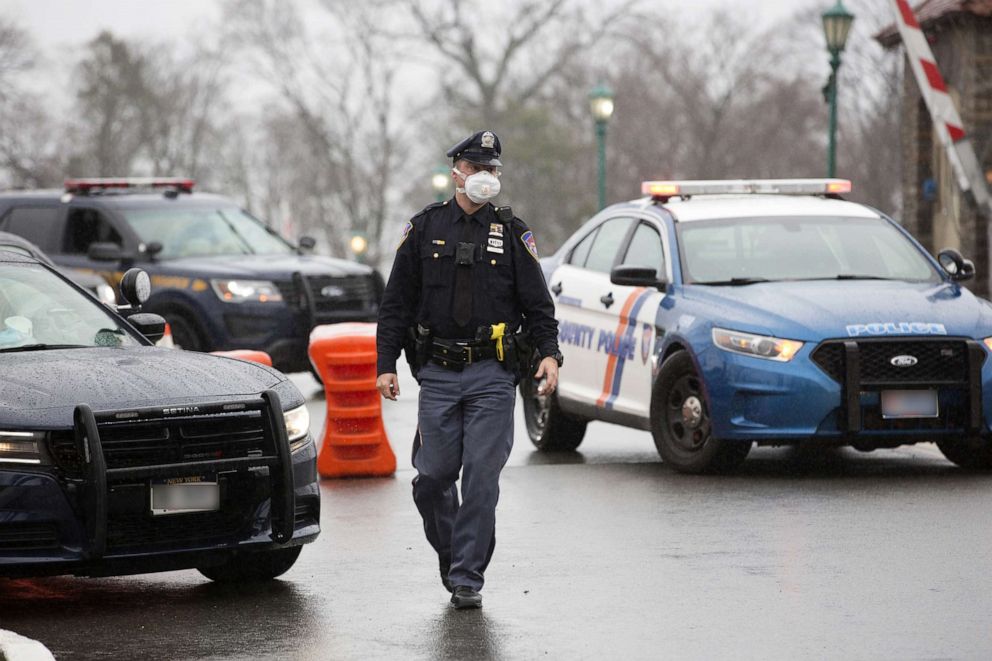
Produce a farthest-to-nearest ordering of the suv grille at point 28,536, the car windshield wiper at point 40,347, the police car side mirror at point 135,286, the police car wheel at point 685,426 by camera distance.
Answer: the police car wheel at point 685,426 < the police car side mirror at point 135,286 < the car windshield wiper at point 40,347 < the suv grille at point 28,536

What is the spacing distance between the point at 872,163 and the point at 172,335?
52959 mm

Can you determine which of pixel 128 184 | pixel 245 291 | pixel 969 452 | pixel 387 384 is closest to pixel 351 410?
pixel 969 452

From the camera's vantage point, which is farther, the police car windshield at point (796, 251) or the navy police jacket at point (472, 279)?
the police car windshield at point (796, 251)

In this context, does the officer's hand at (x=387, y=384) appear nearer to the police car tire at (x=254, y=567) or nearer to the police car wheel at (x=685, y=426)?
the police car tire at (x=254, y=567)

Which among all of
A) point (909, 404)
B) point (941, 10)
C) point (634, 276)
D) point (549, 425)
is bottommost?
point (549, 425)

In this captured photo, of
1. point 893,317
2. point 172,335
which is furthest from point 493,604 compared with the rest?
point 172,335

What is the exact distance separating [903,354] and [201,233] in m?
10.4

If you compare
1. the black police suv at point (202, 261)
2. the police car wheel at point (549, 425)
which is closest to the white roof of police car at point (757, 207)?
the police car wheel at point (549, 425)

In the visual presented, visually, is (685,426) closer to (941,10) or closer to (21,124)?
(941,10)

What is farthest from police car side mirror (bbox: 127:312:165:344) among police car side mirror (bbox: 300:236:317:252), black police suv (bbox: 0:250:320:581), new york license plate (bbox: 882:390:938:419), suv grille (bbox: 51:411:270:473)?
police car side mirror (bbox: 300:236:317:252)

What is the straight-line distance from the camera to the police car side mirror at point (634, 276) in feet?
39.8

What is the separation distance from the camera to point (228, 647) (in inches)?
275

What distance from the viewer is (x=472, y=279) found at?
795cm

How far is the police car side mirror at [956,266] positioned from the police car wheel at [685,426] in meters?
1.97
